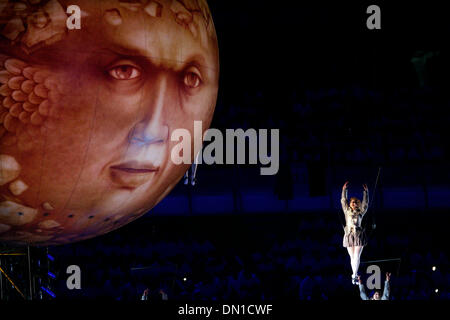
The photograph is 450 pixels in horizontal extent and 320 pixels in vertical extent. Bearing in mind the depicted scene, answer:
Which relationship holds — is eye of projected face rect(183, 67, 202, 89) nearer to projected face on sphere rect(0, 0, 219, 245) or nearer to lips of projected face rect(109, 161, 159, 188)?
projected face on sphere rect(0, 0, 219, 245)

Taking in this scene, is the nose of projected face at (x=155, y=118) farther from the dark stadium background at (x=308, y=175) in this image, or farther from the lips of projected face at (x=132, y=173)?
the dark stadium background at (x=308, y=175)

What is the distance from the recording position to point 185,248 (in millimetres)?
10656

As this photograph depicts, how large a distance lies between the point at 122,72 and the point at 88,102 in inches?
5.2

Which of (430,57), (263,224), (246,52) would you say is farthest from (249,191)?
(430,57)

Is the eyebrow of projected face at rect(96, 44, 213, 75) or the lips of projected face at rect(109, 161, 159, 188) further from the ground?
the eyebrow of projected face at rect(96, 44, 213, 75)

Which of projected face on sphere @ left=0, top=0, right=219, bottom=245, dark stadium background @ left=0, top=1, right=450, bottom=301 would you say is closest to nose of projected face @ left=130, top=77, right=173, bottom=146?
projected face on sphere @ left=0, top=0, right=219, bottom=245

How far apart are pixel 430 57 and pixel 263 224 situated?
16.0 feet

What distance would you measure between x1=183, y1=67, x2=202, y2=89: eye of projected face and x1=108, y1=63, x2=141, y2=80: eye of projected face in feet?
0.67

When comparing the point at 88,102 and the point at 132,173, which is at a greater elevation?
the point at 88,102

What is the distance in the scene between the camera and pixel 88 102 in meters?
1.69

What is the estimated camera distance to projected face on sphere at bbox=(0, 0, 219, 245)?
1.69 meters

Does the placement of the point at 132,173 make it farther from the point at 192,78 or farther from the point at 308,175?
the point at 308,175

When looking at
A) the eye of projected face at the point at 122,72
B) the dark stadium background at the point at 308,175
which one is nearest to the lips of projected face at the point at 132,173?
the eye of projected face at the point at 122,72

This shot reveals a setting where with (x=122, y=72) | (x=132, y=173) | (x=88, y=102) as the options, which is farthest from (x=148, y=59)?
→ (x=132, y=173)
